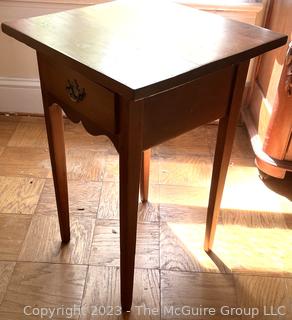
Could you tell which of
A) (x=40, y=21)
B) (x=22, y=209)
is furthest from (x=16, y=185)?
(x=40, y=21)

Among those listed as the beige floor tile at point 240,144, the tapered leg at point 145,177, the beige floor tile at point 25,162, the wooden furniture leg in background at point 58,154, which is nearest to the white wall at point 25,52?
the beige floor tile at point 25,162

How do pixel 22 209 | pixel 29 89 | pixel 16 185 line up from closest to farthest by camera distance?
pixel 22 209 → pixel 16 185 → pixel 29 89

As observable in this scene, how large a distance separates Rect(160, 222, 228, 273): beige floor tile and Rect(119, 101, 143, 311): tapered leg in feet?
0.75

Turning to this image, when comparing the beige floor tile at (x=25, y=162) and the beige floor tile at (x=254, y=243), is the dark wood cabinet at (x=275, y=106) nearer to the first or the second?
the beige floor tile at (x=254, y=243)

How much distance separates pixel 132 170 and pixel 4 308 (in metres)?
0.55

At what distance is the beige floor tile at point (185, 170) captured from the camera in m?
1.47

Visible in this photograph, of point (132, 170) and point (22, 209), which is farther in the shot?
point (22, 209)

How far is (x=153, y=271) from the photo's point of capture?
1.13m

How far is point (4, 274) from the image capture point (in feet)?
3.62

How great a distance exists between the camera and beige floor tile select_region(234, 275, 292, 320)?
105 centimetres

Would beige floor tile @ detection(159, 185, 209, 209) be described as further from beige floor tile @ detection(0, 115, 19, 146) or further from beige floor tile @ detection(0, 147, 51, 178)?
beige floor tile @ detection(0, 115, 19, 146)

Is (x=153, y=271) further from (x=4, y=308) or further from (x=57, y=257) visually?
(x=4, y=308)

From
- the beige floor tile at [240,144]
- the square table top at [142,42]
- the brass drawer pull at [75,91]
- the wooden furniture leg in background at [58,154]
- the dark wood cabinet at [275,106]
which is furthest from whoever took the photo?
the beige floor tile at [240,144]

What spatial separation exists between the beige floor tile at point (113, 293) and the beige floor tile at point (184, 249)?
67mm
